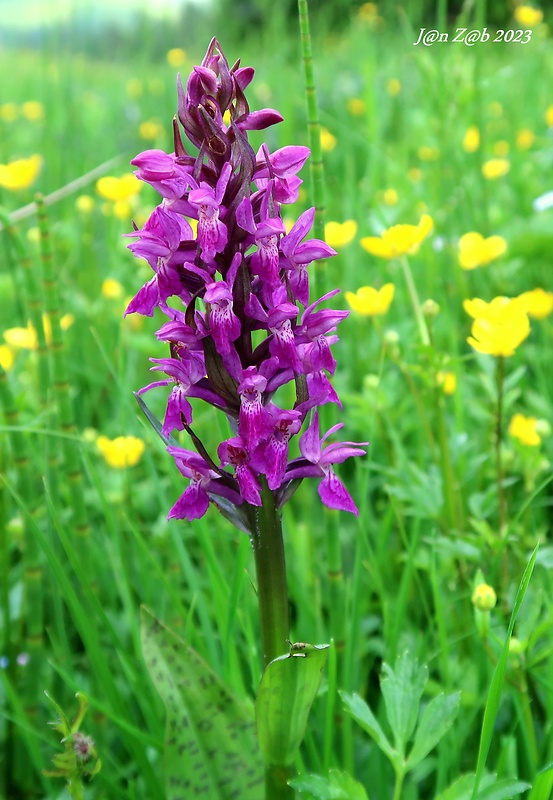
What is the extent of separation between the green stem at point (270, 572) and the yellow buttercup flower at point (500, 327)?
2.25 feet

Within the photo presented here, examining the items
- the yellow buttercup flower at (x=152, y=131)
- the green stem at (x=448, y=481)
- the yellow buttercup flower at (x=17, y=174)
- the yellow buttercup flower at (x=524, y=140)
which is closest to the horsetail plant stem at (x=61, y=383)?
the green stem at (x=448, y=481)

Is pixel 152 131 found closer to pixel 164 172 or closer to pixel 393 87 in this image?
pixel 393 87

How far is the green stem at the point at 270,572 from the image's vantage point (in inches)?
42.2

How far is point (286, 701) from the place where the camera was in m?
1.04

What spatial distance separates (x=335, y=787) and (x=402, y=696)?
0.16 meters

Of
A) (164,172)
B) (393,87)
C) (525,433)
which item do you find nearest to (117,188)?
(525,433)

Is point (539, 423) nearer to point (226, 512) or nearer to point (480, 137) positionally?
point (226, 512)

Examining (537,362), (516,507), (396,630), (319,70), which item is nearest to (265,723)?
(396,630)

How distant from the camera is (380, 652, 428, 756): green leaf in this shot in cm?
110

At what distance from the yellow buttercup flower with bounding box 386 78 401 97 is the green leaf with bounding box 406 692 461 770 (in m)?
4.69

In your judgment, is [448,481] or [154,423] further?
[448,481]

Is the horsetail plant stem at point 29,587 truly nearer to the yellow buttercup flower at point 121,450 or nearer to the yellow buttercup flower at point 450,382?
the yellow buttercup flower at point 121,450

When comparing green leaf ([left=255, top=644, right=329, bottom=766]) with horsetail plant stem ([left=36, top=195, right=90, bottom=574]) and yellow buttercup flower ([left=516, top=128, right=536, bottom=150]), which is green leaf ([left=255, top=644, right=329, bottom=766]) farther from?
yellow buttercup flower ([left=516, top=128, right=536, bottom=150])

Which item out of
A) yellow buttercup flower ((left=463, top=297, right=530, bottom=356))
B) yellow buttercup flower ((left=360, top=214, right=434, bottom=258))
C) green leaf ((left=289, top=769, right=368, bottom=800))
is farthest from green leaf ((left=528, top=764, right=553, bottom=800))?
yellow buttercup flower ((left=360, top=214, right=434, bottom=258))
